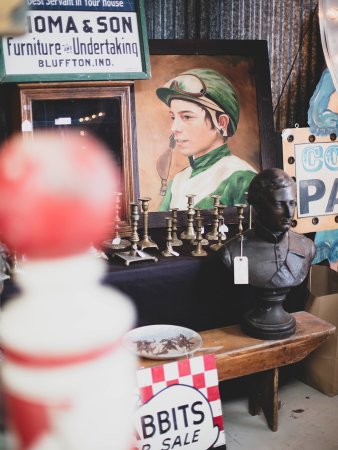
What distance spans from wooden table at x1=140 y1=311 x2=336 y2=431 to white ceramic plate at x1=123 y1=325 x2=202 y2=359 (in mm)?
37

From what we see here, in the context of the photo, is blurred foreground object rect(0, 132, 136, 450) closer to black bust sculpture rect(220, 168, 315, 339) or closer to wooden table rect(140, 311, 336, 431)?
wooden table rect(140, 311, 336, 431)

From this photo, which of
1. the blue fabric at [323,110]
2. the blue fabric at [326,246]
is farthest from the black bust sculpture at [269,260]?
the blue fabric at [323,110]

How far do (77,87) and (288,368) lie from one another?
5.99ft

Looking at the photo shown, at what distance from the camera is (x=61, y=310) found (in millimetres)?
276

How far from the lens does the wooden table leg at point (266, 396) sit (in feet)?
7.90

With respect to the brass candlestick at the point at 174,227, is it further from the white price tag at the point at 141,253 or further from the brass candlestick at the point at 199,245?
the white price tag at the point at 141,253

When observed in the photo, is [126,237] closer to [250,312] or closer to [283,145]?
[250,312]

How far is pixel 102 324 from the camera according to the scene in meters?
0.28

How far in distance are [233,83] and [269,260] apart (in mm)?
1231

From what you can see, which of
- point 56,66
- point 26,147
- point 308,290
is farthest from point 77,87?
point 26,147

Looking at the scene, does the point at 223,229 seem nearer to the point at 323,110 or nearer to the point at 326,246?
the point at 326,246

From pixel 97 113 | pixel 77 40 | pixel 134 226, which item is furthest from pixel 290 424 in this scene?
pixel 77 40

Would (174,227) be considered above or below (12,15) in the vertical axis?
below

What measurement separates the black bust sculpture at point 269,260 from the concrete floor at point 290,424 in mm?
466
